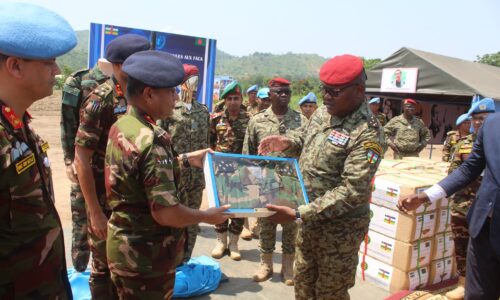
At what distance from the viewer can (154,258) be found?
2.08m

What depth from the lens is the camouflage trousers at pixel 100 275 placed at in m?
2.79

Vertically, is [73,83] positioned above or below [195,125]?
above

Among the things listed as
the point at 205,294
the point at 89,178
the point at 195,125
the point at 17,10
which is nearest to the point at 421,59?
the point at 195,125

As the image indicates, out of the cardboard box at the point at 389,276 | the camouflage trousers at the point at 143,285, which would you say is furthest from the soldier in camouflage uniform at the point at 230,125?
the camouflage trousers at the point at 143,285

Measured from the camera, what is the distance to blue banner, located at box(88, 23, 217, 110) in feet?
19.3

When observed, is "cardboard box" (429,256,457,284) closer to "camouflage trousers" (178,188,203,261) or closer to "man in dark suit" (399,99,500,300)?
"man in dark suit" (399,99,500,300)

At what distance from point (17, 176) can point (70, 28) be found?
24.4 inches

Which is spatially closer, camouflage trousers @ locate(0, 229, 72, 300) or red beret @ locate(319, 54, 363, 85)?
camouflage trousers @ locate(0, 229, 72, 300)

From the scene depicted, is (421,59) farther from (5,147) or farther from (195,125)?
(5,147)

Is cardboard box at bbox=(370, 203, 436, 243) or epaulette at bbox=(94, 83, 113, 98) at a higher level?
epaulette at bbox=(94, 83, 113, 98)

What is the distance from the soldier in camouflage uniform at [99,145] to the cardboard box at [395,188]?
297cm

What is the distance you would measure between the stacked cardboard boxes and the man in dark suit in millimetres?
1418

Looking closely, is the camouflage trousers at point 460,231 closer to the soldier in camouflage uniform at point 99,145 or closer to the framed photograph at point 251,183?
the framed photograph at point 251,183

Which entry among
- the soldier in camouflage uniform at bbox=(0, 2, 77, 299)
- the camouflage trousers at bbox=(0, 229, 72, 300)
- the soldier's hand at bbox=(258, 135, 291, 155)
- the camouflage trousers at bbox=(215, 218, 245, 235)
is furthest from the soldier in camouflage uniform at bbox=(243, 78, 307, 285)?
the soldier in camouflage uniform at bbox=(0, 2, 77, 299)
